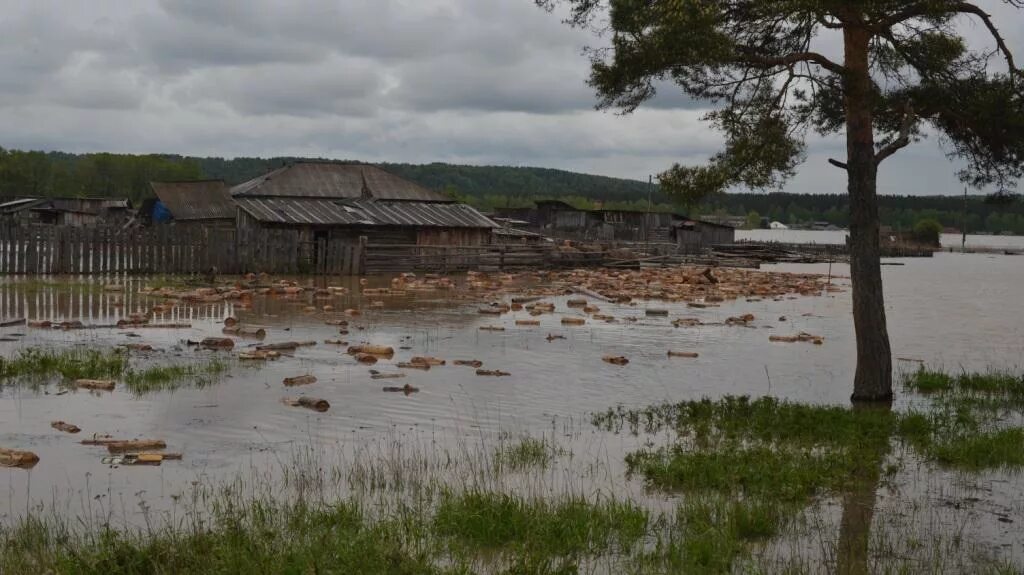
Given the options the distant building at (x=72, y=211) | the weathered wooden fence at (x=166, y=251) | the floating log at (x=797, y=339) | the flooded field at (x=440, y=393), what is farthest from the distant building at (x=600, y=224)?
the floating log at (x=797, y=339)

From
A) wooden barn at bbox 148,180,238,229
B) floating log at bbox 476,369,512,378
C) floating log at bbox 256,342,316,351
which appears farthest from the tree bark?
wooden barn at bbox 148,180,238,229

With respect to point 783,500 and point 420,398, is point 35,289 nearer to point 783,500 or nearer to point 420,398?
point 420,398

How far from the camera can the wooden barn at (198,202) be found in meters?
43.4

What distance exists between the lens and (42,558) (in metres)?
6.26

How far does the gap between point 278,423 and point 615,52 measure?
676cm

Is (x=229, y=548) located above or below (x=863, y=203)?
below

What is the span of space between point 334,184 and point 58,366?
33559mm

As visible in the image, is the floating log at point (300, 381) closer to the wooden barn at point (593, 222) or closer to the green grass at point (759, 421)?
the green grass at point (759, 421)

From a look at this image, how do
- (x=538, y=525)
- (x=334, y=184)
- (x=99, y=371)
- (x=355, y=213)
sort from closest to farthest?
(x=538, y=525), (x=99, y=371), (x=355, y=213), (x=334, y=184)

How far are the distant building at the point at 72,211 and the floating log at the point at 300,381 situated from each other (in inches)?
1558

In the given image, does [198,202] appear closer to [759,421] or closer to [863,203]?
[863,203]

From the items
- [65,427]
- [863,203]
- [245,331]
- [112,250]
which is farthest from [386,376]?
[112,250]

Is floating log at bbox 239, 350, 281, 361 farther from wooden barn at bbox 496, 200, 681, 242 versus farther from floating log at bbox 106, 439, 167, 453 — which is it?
wooden barn at bbox 496, 200, 681, 242

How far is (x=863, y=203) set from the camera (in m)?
13.2
